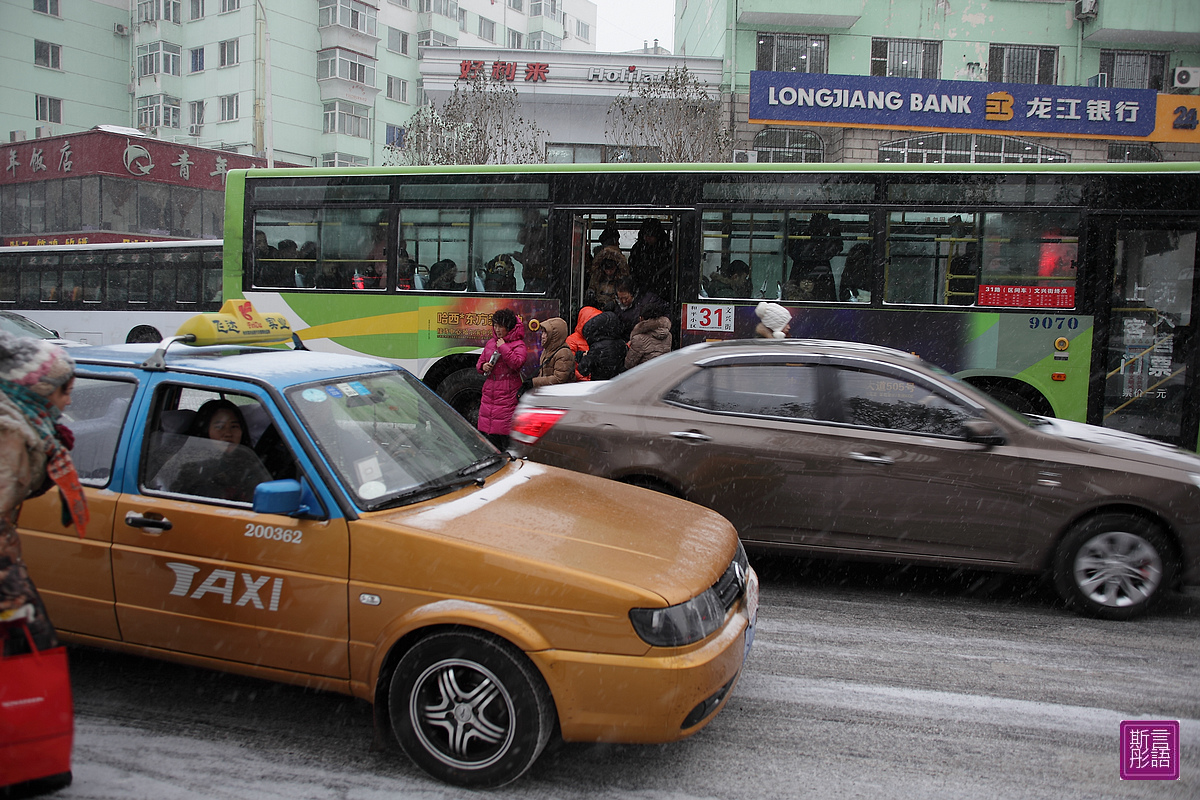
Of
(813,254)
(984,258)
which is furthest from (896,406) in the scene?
(984,258)

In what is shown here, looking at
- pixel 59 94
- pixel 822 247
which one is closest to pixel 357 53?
pixel 59 94

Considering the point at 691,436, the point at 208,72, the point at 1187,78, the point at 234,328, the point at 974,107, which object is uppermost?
the point at 208,72

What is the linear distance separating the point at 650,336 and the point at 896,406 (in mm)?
3469

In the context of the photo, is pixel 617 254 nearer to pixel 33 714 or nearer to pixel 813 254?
pixel 813 254

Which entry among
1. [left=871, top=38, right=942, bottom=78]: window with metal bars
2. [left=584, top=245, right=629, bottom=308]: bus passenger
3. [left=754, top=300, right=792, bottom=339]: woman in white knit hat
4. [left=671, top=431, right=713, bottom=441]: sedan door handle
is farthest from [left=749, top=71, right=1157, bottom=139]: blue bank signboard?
[left=671, top=431, right=713, bottom=441]: sedan door handle

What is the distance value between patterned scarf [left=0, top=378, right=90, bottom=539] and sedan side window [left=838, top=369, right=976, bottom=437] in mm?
4165

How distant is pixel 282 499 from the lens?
3.04 meters

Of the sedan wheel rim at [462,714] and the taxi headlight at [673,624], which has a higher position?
the taxi headlight at [673,624]

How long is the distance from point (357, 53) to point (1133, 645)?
4215 cm

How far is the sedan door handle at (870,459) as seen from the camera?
509cm

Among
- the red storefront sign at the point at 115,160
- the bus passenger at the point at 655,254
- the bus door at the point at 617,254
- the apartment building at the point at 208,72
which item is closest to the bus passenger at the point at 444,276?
the bus door at the point at 617,254

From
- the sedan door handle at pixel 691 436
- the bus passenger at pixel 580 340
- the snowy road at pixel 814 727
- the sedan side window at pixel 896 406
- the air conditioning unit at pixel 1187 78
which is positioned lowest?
the snowy road at pixel 814 727

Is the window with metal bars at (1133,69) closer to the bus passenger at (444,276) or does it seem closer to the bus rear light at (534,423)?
the bus passenger at (444,276)

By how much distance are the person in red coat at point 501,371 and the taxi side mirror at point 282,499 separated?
15.1 ft
